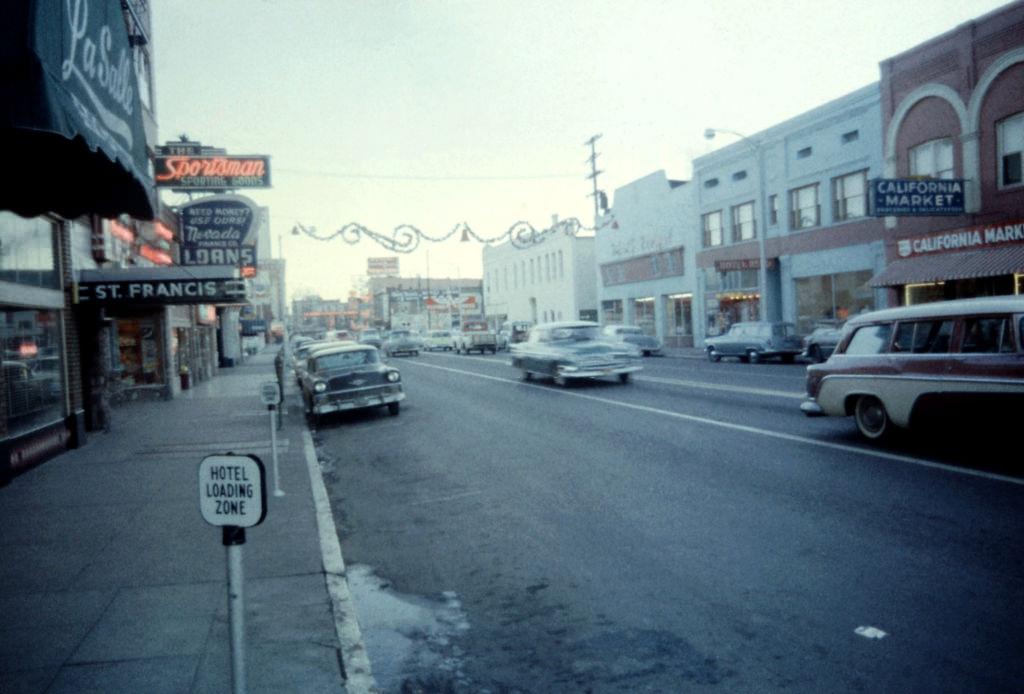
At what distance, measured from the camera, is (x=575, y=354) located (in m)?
20.2

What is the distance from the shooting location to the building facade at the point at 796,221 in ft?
95.3

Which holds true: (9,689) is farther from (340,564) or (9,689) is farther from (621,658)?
(621,658)

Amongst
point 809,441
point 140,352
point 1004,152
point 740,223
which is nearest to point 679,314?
point 740,223

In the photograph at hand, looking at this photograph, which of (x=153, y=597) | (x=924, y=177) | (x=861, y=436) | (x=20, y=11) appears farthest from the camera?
(x=924, y=177)

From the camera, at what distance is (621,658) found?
14.6ft

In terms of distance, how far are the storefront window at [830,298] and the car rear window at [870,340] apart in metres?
18.9

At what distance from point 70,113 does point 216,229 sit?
2044 cm

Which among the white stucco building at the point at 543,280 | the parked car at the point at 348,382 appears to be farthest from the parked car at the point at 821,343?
the white stucco building at the point at 543,280

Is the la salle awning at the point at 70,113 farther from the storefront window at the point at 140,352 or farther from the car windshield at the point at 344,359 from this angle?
the storefront window at the point at 140,352

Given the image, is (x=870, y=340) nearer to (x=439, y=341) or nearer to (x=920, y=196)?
(x=920, y=196)

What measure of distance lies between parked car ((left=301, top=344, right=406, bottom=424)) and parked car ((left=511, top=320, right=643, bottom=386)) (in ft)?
17.2

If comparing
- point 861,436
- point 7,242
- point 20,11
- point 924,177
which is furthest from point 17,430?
point 924,177

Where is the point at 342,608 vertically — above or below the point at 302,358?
below

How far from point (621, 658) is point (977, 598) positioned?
2318 mm
